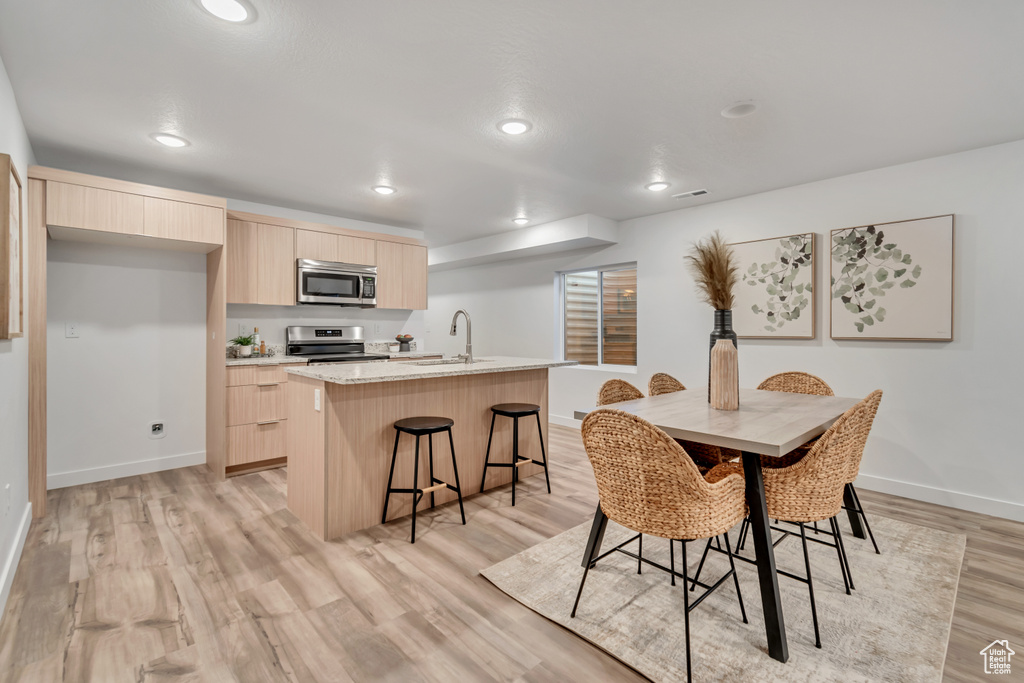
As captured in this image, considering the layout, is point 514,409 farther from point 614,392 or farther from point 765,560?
point 765,560

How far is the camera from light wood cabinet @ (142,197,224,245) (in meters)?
3.43

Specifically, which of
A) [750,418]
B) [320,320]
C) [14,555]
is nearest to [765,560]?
[750,418]

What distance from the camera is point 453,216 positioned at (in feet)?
16.8

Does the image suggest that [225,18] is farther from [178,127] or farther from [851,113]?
[851,113]

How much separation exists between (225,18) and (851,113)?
3.01 m

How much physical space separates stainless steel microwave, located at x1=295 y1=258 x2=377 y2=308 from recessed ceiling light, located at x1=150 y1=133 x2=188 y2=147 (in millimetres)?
1440

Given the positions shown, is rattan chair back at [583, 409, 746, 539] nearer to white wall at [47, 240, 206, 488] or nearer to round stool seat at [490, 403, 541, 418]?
round stool seat at [490, 403, 541, 418]

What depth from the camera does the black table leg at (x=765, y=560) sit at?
1729 mm

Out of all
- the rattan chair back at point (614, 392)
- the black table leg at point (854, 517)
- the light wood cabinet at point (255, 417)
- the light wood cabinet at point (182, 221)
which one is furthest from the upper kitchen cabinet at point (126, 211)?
the black table leg at point (854, 517)

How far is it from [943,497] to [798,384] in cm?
132

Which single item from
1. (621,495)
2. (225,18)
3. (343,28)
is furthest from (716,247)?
(225,18)

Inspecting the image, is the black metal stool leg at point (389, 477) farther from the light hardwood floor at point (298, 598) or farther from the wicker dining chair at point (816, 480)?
the wicker dining chair at point (816, 480)

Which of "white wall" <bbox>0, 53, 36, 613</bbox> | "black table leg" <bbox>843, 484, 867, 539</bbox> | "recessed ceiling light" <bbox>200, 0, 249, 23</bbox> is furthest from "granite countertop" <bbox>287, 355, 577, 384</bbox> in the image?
"black table leg" <bbox>843, 484, 867, 539</bbox>

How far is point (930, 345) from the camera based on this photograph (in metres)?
3.35
